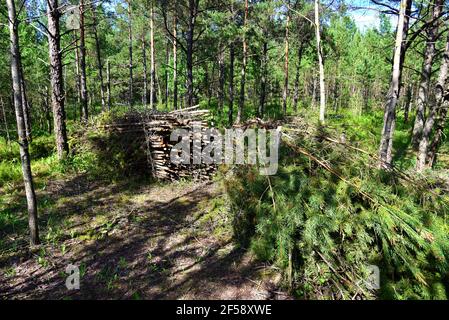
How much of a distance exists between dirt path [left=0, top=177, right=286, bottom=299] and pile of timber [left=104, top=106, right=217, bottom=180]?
109 cm

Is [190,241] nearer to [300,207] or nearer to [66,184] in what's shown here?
[300,207]

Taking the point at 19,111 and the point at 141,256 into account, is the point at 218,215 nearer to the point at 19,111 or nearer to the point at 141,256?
the point at 141,256

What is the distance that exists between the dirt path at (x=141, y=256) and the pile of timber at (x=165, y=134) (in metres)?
1.09

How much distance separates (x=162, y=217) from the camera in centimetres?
592

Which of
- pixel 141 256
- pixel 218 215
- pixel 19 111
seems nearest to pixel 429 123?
pixel 218 215

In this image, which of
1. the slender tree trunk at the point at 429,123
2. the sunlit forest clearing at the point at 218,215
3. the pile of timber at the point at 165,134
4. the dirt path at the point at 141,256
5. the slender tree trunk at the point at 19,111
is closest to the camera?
the sunlit forest clearing at the point at 218,215

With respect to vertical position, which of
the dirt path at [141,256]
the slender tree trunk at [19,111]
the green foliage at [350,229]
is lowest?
the dirt path at [141,256]

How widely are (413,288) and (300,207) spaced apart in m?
1.45

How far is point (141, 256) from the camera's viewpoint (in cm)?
460

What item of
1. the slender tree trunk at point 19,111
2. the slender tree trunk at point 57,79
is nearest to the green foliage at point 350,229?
the slender tree trunk at point 19,111

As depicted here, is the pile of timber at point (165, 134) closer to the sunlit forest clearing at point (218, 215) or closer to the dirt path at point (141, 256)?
the sunlit forest clearing at point (218, 215)

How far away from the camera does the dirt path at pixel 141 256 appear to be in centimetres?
380

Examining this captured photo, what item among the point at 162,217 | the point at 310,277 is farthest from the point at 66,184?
the point at 310,277

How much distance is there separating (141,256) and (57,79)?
251 inches
